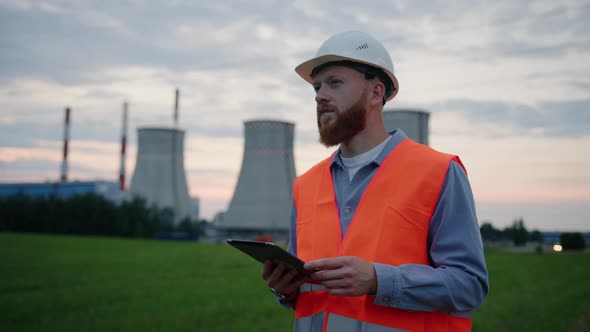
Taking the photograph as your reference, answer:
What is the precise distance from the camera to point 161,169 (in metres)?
32.2

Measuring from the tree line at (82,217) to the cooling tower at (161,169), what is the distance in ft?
2.70

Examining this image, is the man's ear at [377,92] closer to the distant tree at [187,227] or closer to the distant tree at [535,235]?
the distant tree at [535,235]

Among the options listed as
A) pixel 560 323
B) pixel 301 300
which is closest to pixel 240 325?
pixel 560 323

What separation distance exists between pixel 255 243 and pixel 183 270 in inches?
408

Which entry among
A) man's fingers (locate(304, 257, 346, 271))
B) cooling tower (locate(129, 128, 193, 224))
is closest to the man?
man's fingers (locate(304, 257, 346, 271))

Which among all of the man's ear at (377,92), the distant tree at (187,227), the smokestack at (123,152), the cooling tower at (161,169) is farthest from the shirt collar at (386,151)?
the smokestack at (123,152)

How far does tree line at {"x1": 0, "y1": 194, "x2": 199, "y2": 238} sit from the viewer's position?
34.2 m

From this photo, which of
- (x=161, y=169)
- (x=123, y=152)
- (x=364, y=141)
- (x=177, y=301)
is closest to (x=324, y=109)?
(x=364, y=141)

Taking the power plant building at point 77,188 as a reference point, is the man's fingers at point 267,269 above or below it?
below

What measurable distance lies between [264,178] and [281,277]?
2622 centimetres

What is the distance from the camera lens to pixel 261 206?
94.5ft

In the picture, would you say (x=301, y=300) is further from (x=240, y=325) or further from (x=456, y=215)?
(x=240, y=325)

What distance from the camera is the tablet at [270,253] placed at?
4.51 feet

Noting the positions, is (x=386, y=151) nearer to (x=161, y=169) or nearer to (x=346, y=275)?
(x=346, y=275)
